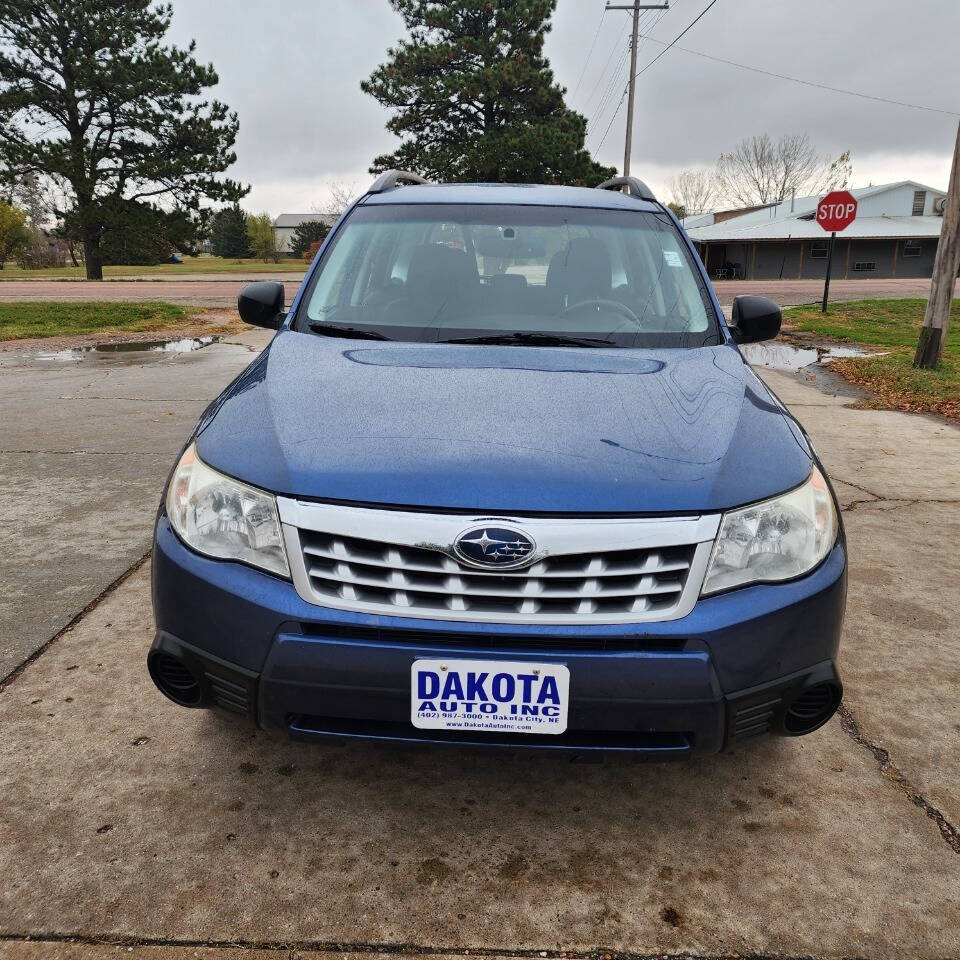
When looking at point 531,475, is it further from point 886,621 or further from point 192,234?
point 192,234

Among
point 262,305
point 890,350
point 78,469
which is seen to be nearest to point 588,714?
point 262,305

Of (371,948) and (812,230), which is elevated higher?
(812,230)

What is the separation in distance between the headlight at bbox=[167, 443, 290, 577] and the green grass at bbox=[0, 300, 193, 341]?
13.4 m

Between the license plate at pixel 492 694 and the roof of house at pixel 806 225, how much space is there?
4916cm

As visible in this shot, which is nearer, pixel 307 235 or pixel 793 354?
pixel 793 354

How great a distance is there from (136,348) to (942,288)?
10.7 metres

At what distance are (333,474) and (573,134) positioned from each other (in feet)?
120

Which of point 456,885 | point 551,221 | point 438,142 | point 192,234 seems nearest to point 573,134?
point 438,142

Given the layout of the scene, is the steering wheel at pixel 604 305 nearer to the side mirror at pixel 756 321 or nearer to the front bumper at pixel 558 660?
the side mirror at pixel 756 321

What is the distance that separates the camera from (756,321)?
10.9 feet

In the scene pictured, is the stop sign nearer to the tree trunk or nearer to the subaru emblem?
the subaru emblem

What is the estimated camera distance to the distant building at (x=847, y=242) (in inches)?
1923

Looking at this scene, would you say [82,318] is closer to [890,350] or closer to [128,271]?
[890,350]

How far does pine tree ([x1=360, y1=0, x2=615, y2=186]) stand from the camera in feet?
115
